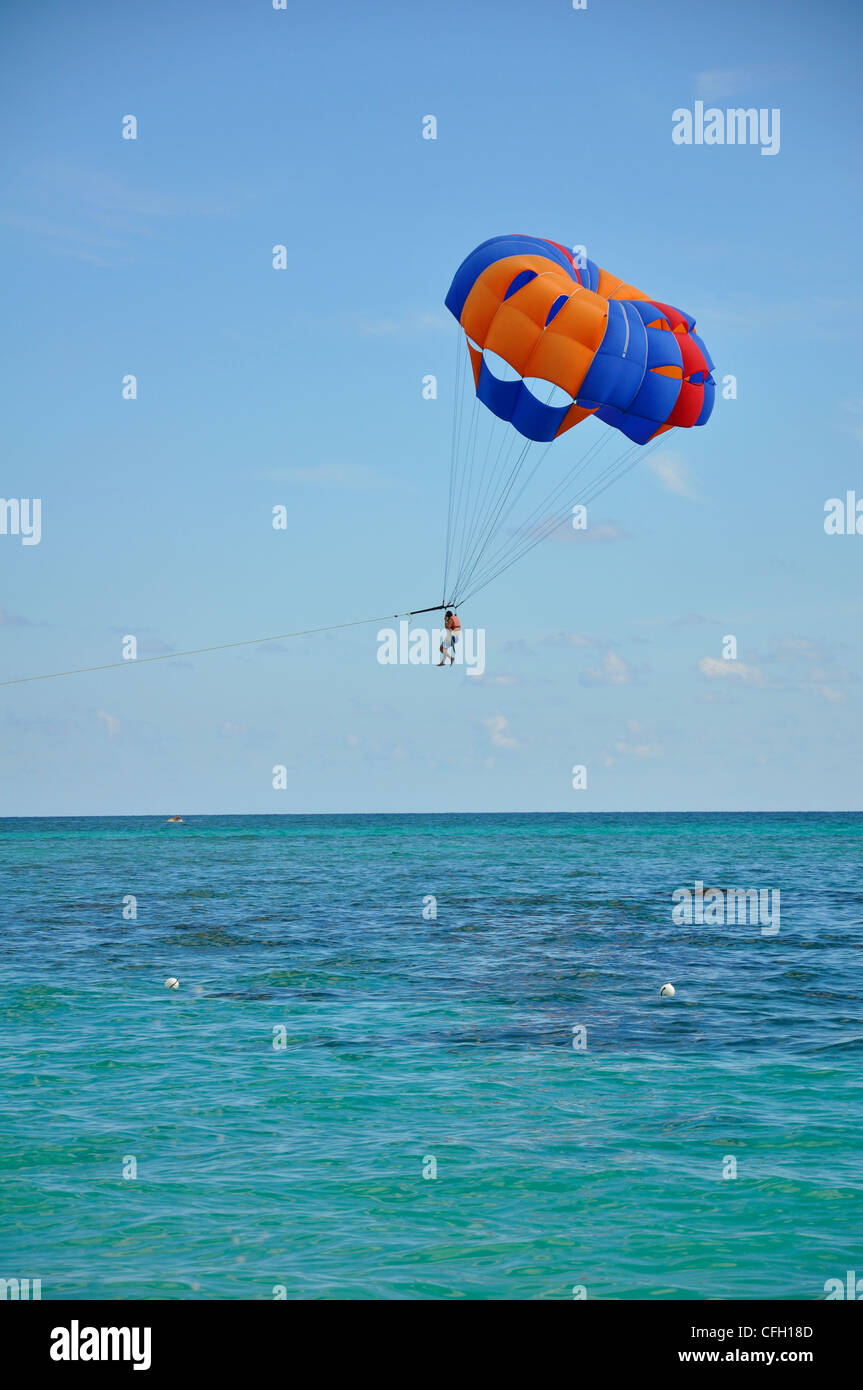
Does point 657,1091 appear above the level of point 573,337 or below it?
below

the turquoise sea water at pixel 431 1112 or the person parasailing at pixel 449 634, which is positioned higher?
the person parasailing at pixel 449 634

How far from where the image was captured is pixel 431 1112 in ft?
48.5

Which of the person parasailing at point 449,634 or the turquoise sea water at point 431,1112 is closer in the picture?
the turquoise sea water at point 431,1112

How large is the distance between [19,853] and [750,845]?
55661 mm

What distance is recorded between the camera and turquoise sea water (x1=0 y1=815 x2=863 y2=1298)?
1078cm

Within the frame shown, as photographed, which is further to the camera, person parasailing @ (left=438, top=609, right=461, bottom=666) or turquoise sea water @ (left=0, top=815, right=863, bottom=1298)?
person parasailing @ (left=438, top=609, right=461, bottom=666)

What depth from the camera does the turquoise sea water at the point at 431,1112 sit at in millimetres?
10781

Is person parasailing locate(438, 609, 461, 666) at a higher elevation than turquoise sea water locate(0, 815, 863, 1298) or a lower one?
higher
